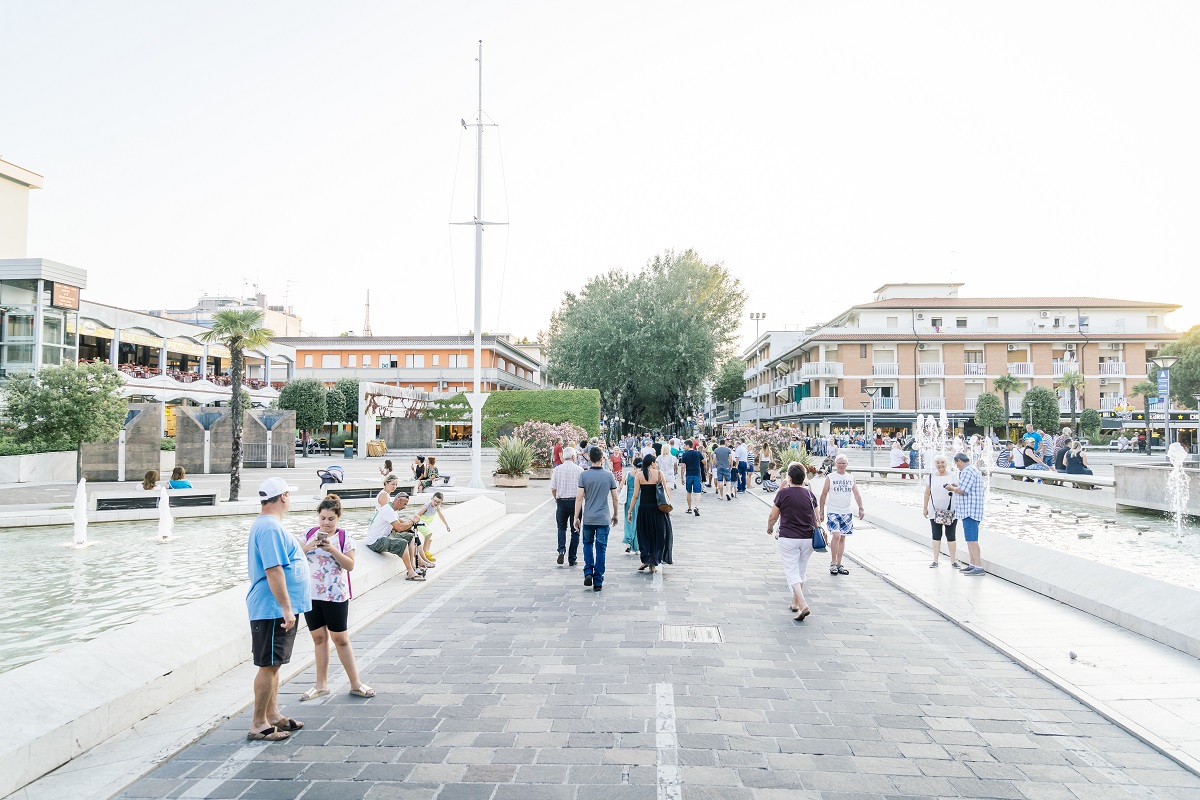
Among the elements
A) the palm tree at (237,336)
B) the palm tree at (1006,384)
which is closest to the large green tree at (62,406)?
the palm tree at (237,336)

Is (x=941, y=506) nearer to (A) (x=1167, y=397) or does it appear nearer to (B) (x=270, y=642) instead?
(B) (x=270, y=642)

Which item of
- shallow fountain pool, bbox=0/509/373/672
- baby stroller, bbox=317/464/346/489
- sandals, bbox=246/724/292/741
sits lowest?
shallow fountain pool, bbox=0/509/373/672

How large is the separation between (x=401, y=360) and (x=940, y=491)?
215ft

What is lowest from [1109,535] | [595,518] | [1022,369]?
[1109,535]

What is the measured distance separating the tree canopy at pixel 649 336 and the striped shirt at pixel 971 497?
105 feet

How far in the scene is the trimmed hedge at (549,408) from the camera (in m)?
36.6

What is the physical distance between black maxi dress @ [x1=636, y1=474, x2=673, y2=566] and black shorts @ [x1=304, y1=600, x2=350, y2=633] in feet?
17.6

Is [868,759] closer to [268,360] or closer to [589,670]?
[589,670]

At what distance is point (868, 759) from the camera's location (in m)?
4.27

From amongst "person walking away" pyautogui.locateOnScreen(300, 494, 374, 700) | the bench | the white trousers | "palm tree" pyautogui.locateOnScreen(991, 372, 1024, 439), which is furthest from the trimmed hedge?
"palm tree" pyautogui.locateOnScreen(991, 372, 1024, 439)

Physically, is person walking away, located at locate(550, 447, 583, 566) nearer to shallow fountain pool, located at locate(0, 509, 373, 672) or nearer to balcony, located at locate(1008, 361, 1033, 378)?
shallow fountain pool, located at locate(0, 509, 373, 672)

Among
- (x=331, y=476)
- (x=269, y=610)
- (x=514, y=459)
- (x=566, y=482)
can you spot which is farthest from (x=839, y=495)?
(x=514, y=459)

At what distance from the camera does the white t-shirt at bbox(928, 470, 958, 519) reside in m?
10.2

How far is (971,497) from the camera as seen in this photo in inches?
384
